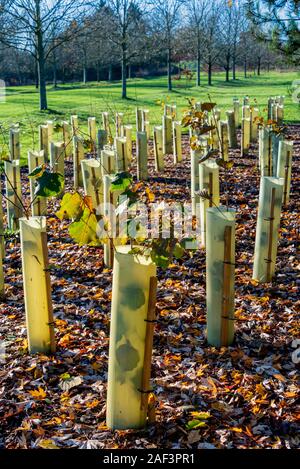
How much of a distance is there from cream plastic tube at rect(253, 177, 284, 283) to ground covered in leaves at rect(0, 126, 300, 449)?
0.16 meters

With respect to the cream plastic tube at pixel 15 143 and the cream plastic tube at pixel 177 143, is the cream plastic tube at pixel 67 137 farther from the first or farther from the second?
the cream plastic tube at pixel 177 143

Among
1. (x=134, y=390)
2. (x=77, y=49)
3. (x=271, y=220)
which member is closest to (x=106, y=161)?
(x=271, y=220)

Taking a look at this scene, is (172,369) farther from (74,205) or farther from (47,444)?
(74,205)

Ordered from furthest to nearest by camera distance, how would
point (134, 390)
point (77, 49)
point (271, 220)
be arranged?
point (77, 49), point (271, 220), point (134, 390)

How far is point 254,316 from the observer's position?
445cm

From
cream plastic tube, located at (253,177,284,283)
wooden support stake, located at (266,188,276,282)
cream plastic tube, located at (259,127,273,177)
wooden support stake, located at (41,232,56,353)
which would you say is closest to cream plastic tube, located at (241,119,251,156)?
cream plastic tube, located at (259,127,273,177)

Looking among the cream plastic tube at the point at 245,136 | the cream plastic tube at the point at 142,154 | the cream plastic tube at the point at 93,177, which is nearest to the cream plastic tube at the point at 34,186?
the cream plastic tube at the point at 93,177

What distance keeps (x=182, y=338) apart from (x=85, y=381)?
0.93m

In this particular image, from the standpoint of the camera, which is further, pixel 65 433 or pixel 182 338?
pixel 182 338

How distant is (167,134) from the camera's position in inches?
471

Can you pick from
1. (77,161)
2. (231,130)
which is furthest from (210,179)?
(231,130)

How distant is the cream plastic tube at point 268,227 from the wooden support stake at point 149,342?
233 cm

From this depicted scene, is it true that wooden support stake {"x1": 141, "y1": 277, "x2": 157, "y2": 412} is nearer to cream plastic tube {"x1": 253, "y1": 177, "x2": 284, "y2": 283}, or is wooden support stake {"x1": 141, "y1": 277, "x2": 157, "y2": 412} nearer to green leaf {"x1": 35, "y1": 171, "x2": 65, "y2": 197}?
green leaf {"x1": 35, "y1": 171, "x2": 65, "y2": 197}
